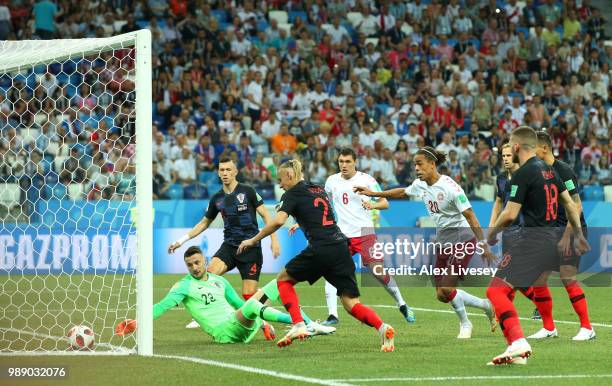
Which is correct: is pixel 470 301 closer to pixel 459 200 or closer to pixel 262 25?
pixel 459 200

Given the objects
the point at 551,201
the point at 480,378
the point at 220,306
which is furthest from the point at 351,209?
the point at 480,378

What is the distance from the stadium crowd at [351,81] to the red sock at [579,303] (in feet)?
38.3

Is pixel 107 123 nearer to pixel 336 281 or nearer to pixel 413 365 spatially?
pixel 336 281

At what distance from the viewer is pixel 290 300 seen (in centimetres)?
1030

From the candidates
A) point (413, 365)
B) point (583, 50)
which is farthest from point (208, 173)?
point (413, 365)

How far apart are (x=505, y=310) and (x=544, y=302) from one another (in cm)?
227

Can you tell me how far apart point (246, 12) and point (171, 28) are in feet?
7.35

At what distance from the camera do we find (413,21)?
29.9 meters

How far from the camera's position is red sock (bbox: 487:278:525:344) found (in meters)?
8.68

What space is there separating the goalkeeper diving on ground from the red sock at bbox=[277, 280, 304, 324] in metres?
0.26

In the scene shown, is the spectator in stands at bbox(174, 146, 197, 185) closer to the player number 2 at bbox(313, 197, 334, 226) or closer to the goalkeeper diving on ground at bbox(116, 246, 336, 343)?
the goalkeeper diving on ground at bbox(116, 246, 336, 343)

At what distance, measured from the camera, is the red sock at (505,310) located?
28.5 ft

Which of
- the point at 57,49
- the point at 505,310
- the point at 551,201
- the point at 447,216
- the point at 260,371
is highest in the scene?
the point at 57,49

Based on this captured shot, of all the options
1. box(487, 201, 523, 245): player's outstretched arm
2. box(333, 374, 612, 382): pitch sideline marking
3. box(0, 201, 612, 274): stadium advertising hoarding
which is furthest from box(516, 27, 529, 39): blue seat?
box(333, 374, 612, 382): pitch sideline marking
